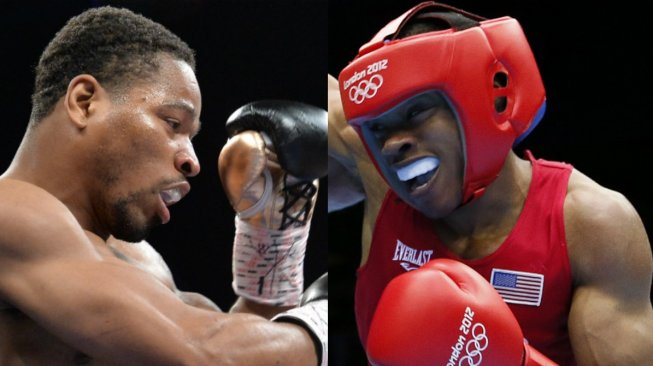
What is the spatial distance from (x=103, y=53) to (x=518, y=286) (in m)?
1.02

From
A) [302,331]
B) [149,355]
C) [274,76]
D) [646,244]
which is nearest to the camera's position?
[149,355]

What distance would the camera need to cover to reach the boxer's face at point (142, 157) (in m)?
1.62

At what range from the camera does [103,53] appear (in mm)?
1688

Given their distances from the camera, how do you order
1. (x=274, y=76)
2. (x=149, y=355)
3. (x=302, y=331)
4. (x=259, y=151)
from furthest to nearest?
1. (x=274, y=76)
2. (x=259, y=151)
3. (x=302, y=331)
4. (x=149, y=355)

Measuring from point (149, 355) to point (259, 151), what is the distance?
0.73m

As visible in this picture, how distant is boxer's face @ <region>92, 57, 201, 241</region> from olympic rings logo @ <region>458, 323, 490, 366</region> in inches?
26.1

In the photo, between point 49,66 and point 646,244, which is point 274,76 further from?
point 646,244

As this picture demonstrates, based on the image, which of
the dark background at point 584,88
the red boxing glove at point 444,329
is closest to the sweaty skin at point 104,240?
the red boxing glove at point 444,329

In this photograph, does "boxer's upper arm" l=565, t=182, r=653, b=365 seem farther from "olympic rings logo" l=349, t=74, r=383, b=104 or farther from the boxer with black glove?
the boxer with black glove

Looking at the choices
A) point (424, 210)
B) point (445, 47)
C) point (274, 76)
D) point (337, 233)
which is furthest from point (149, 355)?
point (337, 233)

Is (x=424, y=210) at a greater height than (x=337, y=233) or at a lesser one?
greater

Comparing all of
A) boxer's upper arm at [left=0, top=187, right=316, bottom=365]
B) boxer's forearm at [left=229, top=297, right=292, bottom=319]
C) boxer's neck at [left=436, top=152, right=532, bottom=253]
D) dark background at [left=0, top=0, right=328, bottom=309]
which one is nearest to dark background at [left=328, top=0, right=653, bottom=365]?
dark background at [left=0, top=0, right=328, bottom=309]

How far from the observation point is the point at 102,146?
5.30 ft

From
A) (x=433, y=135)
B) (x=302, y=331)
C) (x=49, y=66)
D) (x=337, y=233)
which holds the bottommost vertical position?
(x=337, y=233)
